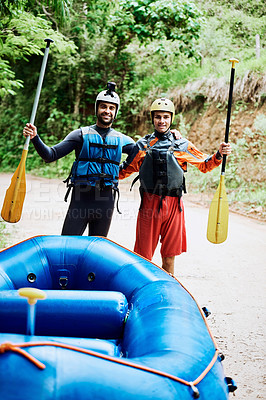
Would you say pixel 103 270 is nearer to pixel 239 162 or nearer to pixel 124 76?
pixel 239 162

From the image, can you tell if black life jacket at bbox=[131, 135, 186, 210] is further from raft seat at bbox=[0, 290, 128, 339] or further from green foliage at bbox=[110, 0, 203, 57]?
green foliage at bbox=[110, 0, 203, 57]

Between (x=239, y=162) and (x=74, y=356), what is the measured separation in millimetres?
8143

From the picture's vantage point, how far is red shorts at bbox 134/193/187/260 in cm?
325

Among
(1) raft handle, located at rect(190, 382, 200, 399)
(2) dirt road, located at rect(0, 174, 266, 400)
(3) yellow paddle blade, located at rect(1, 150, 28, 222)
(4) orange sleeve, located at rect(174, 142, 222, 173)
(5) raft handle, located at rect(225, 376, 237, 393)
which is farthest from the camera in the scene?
(3) yellow paddle blade, located at rect(1, 150, 28, 222)

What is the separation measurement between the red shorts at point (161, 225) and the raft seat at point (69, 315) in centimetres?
117

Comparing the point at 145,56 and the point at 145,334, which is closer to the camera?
the point at 145,334

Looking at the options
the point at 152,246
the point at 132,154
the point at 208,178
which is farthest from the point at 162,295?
the point at 208,178

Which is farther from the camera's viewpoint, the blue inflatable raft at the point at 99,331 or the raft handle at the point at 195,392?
the raft handle at the point at 195,392

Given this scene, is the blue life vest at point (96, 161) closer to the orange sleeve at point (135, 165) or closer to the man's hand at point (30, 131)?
the orange sleeve at point (135, 165)

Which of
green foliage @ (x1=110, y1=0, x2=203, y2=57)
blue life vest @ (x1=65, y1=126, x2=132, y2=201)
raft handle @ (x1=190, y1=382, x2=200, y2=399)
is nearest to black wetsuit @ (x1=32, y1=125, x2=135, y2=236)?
blue life vest @ (x1=65, y1=126, x2=132, y2=201)

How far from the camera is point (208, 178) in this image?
348 inches

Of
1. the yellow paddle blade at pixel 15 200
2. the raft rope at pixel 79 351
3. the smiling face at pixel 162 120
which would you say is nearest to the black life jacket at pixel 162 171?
the smiling face at pixel 162 120

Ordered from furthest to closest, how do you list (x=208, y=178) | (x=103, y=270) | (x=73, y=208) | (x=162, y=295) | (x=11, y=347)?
1. (x=208, y=178)
2. (x=73, y=208)
3. (x=103, y=270)
4. (x=162, y=295)
5. (x=11, y=347)

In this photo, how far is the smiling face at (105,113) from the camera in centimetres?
329
